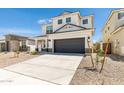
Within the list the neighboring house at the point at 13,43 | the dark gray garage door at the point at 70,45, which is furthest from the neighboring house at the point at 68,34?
the neighboring house at the point at 13,43

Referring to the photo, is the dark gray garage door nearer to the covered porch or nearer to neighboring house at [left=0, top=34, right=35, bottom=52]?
the covered porch

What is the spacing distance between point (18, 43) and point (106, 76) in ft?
74.0

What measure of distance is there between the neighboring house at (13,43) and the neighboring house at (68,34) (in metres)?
4.56

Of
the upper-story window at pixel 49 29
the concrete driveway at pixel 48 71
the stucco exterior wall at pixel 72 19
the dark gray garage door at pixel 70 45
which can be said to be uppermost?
the stucco exterior wall at pixel 72 19

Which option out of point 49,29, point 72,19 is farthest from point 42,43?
Result: point 72,19

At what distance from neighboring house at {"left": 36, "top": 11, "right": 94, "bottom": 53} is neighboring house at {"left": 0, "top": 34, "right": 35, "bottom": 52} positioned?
4.56 meters

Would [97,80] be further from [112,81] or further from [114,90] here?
[114,90]

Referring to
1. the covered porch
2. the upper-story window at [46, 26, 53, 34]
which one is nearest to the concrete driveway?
the covered porch

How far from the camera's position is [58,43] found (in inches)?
659

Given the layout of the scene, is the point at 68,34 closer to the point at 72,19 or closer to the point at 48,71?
the point at 72,19

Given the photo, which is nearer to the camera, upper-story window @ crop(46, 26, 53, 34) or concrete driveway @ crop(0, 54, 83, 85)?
concrete driveway @ crop(0, 54, 83, 85)

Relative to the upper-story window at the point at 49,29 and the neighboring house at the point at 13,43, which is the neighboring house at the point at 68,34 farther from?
the neighboring house at the point at 13,43

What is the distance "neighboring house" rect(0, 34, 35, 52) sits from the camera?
23873mm

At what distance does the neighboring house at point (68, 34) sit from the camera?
14.7 metres
